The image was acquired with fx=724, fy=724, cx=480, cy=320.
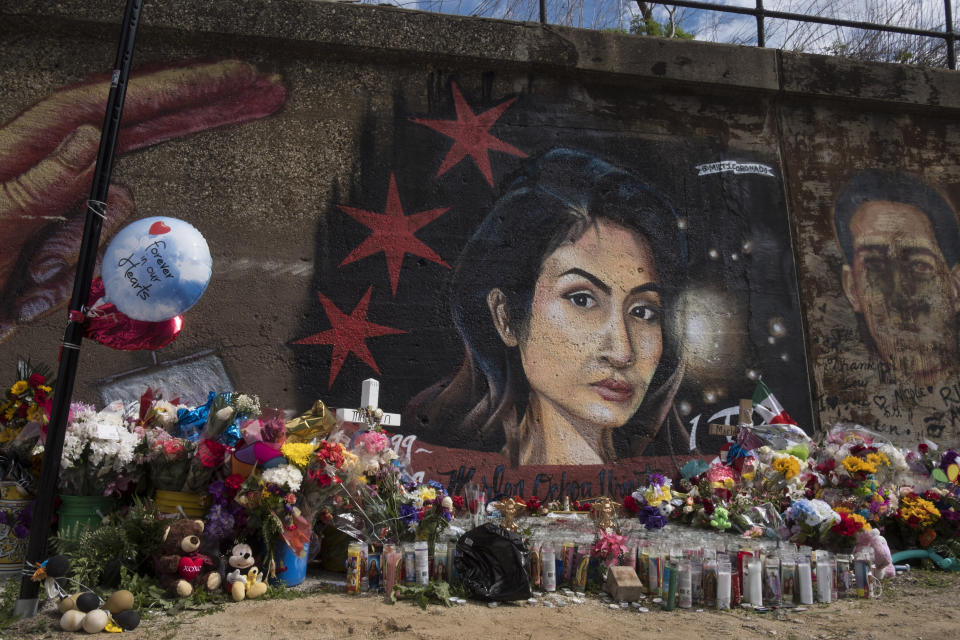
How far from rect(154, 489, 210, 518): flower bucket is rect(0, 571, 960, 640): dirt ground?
69cm

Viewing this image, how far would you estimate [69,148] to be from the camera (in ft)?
20.4

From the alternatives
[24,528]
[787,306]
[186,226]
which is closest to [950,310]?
[787,306]

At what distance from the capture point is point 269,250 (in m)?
6.39

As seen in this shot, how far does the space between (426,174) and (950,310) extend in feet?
18.9

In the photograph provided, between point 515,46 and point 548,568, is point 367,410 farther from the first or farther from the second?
point 515,46

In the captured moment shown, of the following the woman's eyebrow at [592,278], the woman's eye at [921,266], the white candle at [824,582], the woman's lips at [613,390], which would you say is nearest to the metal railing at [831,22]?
the woman's eye at [921,266]

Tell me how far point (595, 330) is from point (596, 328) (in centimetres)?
2

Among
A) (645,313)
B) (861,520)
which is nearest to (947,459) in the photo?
(861,520)

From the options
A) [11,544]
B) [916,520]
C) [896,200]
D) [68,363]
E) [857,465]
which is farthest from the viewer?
[896,200]

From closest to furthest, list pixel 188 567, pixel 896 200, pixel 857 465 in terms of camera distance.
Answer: pixel 188 567
pixel 857 465
pixel 896 200

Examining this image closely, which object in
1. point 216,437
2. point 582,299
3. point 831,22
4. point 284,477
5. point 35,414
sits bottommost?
point 284,477

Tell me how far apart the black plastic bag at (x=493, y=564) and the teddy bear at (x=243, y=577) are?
117cm

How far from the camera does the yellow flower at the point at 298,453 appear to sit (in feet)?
14.0

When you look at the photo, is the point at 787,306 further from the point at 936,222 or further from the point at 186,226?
the point at 186,226
